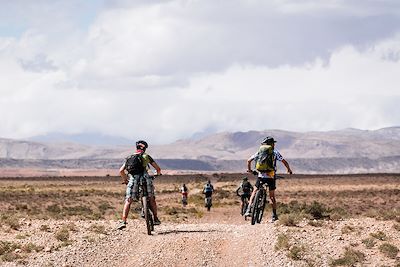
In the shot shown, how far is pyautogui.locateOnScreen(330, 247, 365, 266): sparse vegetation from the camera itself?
14719mm

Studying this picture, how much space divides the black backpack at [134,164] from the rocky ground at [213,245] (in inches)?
65.0

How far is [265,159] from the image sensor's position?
18.3 m

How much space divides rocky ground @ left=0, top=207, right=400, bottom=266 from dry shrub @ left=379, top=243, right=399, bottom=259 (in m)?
0.03

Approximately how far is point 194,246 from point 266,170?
370cm

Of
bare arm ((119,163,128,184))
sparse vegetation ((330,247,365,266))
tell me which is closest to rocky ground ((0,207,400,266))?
sparse vegetation ((330,247,365,266))

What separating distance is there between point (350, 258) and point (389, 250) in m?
1.14

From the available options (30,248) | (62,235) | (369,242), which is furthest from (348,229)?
(30,248)

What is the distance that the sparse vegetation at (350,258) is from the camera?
1472 centimetres

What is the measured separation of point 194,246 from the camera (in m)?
15.7

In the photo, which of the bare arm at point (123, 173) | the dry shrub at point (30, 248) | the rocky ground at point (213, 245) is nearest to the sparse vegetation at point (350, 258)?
the rocky ground at point (213, 245)

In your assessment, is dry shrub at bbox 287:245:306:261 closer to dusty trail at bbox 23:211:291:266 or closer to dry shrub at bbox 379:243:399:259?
dusty trail at bbox 23:211:291:266

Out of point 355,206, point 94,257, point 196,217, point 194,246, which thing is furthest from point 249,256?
point 355,206

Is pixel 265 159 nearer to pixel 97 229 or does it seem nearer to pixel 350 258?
pixel 350 258

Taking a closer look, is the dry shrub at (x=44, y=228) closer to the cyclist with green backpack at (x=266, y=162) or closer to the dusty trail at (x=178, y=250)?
the dusty trail at (x=178, y=250)
